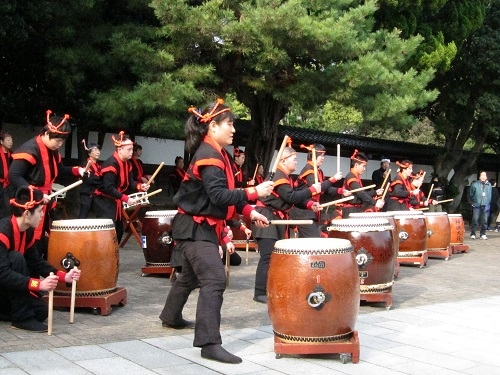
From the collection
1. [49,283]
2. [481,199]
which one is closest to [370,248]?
[49,283]

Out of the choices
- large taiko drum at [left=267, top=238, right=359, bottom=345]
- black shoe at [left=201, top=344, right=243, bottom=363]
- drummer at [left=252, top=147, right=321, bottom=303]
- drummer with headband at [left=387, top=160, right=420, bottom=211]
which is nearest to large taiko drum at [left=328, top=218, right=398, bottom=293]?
drummer at [left=252, top=147, right=321, bottom=303]

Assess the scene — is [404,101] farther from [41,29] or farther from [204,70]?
[41,29]

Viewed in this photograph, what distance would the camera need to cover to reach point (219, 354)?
13.4ft

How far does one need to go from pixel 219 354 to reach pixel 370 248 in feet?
7.59

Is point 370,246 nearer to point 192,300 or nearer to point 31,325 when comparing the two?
point 192,300

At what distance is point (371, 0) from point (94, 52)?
402 centimetres

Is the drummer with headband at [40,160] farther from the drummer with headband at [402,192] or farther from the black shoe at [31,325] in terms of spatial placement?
the drummer with headband at [402,192]

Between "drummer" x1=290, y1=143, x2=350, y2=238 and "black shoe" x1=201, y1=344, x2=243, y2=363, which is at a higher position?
"drummer" x1=290, y1=143, x2=350, y2=238

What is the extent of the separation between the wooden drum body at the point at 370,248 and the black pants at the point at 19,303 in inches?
101

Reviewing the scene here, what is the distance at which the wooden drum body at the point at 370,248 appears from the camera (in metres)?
6.00

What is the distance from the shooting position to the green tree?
29.8 ft

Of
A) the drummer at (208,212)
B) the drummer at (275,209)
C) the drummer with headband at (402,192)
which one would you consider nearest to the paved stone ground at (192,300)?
the drummer at (275,209)

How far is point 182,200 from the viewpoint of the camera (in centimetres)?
450

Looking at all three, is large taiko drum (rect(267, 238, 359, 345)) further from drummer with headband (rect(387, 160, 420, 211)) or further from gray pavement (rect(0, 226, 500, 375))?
drummer with headband (rect(387, 160, 420, 211))
